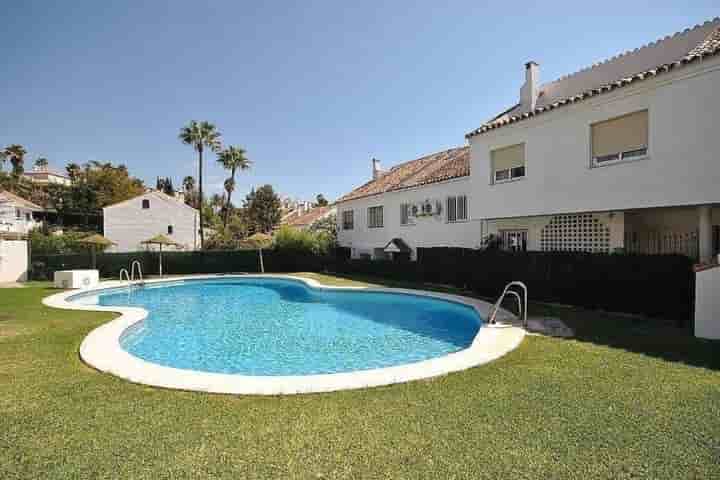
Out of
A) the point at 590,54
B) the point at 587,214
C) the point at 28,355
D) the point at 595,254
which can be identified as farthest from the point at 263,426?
the point at 590,54

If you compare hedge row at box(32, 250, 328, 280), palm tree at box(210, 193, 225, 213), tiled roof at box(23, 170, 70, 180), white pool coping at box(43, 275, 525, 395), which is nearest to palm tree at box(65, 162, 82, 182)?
tiled roof at box(23, 170, 70, 180)

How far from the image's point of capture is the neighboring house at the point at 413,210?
69.4ft

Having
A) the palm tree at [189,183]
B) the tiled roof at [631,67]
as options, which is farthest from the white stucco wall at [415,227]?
the palm tree at [189,183]

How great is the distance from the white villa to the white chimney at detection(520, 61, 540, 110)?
1.8 inches

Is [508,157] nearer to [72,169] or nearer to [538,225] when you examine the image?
[538,225]

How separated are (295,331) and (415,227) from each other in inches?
562

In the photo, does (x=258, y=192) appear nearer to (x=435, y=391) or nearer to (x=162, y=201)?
(x=162, y=201)

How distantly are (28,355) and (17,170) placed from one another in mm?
93389

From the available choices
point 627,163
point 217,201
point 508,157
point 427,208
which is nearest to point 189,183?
point 217,201

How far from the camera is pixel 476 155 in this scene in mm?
17297

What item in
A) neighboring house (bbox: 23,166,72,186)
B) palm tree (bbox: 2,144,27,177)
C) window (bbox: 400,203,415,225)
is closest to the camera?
window (bbox: 400,203,415,225)

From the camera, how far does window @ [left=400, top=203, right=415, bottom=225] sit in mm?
24938

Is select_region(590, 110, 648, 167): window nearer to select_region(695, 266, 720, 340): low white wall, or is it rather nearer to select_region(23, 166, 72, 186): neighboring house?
select_region(695, 266, 720, 340): low white wall

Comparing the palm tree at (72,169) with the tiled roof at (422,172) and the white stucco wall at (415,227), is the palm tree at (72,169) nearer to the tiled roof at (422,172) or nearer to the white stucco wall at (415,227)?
the tiled roof at (422,172)
